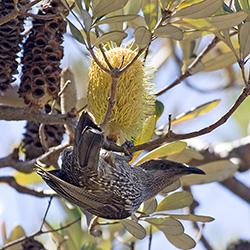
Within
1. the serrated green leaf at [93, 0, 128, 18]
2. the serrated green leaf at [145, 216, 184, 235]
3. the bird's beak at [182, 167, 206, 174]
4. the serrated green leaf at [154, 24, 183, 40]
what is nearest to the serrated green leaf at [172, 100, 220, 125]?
the bird's beak at [182, 167, 206, 174]

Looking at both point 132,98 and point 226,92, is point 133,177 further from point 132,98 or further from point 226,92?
point 226,92

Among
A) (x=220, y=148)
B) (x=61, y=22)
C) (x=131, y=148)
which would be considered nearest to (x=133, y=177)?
(x=131, y=148)

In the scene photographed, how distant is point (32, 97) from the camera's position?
2.37 metres

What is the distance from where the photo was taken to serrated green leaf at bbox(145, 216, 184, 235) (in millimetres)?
2209

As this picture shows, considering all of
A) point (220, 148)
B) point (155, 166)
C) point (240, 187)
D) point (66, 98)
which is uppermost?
point (66, 98)

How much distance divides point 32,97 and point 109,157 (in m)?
0.49

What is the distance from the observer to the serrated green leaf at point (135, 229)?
7.19 ft

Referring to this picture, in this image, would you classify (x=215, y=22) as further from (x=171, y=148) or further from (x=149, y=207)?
(x=149, y=207)

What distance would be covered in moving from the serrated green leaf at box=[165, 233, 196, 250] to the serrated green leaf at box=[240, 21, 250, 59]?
93cm

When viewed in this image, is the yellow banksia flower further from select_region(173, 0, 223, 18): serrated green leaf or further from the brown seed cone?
the brown seed cone

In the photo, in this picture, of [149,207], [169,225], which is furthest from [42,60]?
[169,225]

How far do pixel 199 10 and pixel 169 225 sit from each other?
1001mm

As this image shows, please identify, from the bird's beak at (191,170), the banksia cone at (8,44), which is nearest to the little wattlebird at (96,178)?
the bird's beak at (191,170)

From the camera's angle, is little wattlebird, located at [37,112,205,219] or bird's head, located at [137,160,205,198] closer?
little wattlebird, located at [37,112,205,219]
